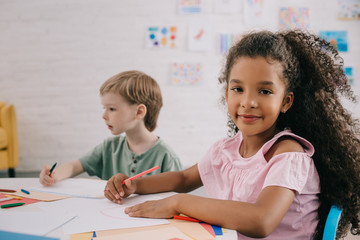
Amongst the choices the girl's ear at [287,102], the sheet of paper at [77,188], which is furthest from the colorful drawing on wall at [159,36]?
the girl's ear at [287,102]

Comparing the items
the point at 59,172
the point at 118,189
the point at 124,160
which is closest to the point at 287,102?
the point at 118,189

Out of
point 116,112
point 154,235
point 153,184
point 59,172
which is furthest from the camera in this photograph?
point 116,112

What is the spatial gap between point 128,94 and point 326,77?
885 mm

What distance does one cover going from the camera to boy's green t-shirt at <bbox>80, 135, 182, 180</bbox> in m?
1.52

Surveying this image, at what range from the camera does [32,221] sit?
0.66m

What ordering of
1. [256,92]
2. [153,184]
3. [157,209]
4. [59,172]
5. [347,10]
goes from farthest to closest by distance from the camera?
[347,10] < [59,172] < [153,184] < [256,92] < [157,209]

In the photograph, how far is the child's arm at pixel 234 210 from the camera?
64 cm

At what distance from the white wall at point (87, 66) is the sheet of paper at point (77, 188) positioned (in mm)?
2722

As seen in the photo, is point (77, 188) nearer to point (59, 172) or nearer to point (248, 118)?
point (59, 172)

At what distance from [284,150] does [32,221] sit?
1.78ft

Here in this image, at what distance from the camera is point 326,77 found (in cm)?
91

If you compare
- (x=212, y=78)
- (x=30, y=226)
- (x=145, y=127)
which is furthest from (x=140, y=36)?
(x=30, y=226)

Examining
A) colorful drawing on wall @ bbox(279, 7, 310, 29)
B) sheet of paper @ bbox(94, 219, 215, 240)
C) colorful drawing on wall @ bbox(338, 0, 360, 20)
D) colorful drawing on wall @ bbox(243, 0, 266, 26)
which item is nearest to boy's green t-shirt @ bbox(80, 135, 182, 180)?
sheet of paper @ bbox(94, 219, 215, 240)

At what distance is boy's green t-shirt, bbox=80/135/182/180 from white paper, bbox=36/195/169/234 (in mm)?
622
